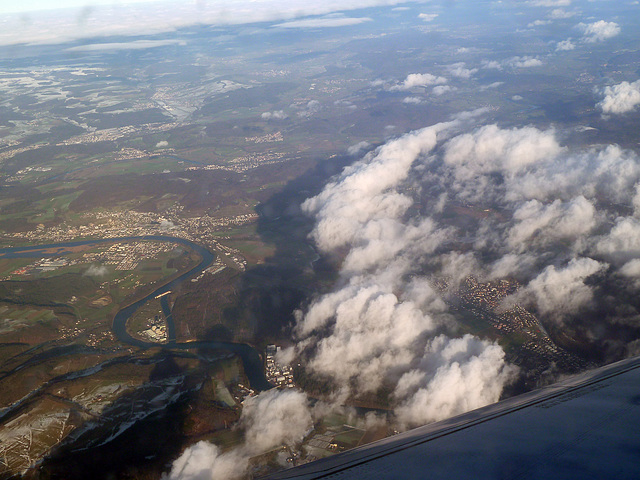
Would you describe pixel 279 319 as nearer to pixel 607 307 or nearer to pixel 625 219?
pixel 607 307

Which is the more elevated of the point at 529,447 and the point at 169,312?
the point at 529,447

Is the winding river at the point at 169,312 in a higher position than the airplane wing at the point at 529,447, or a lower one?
lower

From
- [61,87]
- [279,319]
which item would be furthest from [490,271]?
[61,87]

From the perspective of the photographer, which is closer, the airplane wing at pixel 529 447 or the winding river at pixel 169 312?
the airplane wing at pixel 529 447

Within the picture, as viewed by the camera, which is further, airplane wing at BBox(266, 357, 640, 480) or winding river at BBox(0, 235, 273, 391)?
winding river at BBox(0, 235, 273, 391)

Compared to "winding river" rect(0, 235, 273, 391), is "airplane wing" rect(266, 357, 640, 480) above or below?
above
